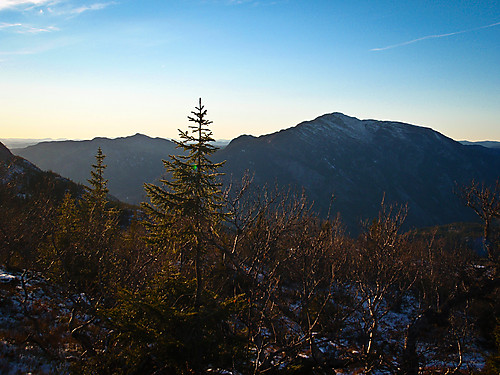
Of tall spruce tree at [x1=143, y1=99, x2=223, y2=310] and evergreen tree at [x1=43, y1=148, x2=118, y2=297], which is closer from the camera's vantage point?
tall spruce tree at [x1=143, y1=99, x2=223, y2=310]

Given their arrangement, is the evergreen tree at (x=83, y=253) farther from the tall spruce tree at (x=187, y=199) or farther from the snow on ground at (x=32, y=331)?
the tall spruce tree at (x=187, y=199)

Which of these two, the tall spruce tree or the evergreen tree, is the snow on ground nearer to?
the evergreen tree

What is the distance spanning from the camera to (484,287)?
12.3 m

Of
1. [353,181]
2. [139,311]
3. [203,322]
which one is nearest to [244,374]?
[203,322]

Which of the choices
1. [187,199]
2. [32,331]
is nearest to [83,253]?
[32,331]

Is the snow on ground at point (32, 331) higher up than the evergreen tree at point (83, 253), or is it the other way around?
the evergreen tree at point (83, 253)

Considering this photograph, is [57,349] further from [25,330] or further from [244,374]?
[244,374]

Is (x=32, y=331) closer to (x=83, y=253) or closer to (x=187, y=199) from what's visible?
(x=83, y=253)

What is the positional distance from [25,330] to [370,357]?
38.5ft


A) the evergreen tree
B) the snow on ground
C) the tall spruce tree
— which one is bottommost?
the snow on ground

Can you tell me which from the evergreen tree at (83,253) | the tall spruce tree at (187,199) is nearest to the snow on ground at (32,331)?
the evergreen tree at (83,253)

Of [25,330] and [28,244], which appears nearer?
[25,330]

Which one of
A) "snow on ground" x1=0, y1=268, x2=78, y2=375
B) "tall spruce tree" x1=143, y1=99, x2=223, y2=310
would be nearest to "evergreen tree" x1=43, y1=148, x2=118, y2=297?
"snow on ground" x1=0, y1=268, x2=78, y2=375

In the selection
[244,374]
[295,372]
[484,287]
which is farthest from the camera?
[484,287]
